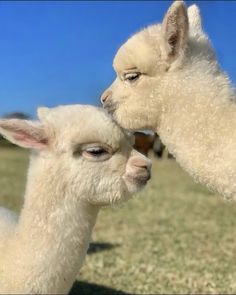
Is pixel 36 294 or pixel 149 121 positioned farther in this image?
pixel 149 121

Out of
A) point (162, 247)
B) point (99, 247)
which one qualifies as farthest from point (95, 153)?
point (162, 247)

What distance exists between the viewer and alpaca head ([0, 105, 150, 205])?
3455 mm

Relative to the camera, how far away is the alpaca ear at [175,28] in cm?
409

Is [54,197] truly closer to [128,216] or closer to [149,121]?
[149,121]

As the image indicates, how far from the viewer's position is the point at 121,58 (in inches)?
171

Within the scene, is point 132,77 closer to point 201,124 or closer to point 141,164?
point 201,124

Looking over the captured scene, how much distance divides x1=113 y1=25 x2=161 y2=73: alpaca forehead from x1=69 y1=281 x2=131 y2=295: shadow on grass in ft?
11.0

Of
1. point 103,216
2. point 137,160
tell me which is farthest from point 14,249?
point 103,216

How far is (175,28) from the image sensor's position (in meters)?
4.23

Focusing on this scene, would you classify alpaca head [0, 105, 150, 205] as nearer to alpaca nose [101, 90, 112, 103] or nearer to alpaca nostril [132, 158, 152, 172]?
alpaca nostril [132, 158, 152, 172]

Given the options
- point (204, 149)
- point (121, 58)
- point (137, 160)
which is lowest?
point (137, 160)

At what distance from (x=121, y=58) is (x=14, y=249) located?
1.43m

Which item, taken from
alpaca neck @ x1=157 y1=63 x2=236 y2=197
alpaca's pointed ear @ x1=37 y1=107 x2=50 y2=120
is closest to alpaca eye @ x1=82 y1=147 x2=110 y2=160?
alpaca's pointed ear @ x1=37 y1=107 x2=50 y2=120

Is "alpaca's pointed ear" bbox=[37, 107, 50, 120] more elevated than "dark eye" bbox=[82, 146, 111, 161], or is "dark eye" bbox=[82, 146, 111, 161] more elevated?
"alpaca's pointed ear" bbox=[37, 107, 50, 120]
